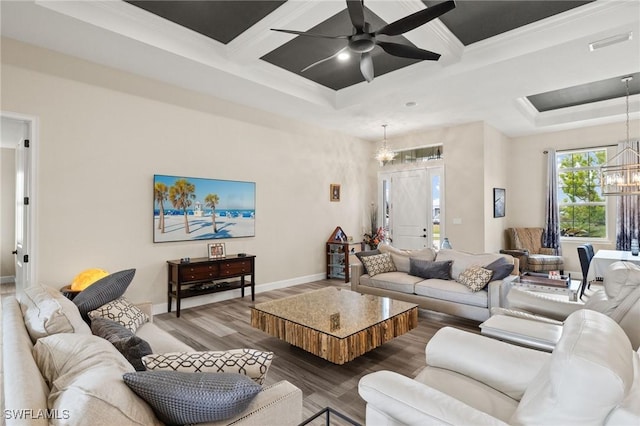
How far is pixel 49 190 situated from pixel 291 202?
3.54 metres

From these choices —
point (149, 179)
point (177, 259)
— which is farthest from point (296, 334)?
point (149, 179)

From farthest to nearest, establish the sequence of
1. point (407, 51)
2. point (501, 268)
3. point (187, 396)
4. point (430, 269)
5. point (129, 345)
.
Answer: point (430, 269) < point (501, 268) < point (407, 51) < point (129, 345) < point (187, 396)

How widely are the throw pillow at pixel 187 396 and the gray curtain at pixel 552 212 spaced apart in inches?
306

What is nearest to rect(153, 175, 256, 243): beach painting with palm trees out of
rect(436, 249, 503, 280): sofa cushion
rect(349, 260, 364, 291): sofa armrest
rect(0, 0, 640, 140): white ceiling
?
rect(0, 0, 640, 140): white ceiling

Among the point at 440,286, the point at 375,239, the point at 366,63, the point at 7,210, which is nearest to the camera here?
the point at 366,63

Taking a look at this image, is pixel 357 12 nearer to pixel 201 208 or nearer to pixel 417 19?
pixel 417 19

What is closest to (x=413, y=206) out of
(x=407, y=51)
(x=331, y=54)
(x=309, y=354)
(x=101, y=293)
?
(x=331, y=54)

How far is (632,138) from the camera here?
245 inches

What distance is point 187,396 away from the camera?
3.52 feet

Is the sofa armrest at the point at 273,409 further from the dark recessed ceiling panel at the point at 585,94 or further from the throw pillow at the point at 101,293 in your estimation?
the dark recessed ceiling panel at the point at 585,94

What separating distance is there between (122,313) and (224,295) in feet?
9.11

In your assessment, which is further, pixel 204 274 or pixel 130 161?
pixel 204 274

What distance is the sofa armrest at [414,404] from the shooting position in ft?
3.82

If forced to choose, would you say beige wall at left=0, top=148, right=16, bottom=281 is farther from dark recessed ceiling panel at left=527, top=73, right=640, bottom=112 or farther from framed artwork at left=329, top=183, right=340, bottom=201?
dark recessed ceiling panel at left=527, top=73, right=640, bottom=112
